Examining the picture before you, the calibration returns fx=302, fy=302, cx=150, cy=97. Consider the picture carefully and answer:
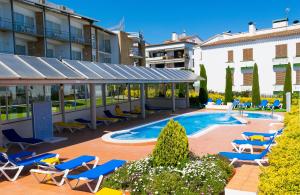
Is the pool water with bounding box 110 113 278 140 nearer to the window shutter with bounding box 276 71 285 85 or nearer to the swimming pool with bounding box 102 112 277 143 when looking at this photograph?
the swimming pool with bounding box 102 112 277 143

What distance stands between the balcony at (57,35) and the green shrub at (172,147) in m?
35.3

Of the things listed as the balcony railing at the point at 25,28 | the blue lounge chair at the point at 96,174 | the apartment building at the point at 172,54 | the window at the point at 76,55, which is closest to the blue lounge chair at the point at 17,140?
the blue lounge chair at the point at 96,174

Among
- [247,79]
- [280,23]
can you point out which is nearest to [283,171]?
[247,79]

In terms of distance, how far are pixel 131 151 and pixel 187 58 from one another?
5057cm

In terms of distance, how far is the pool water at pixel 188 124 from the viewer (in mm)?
16819

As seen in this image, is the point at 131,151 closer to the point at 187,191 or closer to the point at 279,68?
the point at 187,191

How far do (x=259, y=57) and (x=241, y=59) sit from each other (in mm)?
2155

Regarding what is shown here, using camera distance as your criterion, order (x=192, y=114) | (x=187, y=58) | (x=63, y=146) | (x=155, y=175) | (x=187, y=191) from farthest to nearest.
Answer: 1. (x=187, y=58)
2. (x=192, y=114)
3. (x=63, y=146)
4. (x=155, y=175)
5. (x=187, y=191)

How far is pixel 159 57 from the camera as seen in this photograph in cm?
6456

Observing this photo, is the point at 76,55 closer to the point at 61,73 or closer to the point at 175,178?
the point at 61,73

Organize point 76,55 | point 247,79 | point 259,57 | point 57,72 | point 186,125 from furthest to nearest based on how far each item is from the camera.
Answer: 1. point 76,55
2. point 247,79
3. point 259,57
4. point 186,125
5. point 57,72

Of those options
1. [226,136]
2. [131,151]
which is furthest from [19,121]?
[226,136]

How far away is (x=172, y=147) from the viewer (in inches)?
301

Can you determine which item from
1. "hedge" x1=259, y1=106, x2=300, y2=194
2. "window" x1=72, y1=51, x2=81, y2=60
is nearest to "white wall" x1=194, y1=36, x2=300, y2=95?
"window" x1=72, y1=51, x2=81, y2=60
